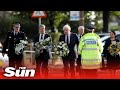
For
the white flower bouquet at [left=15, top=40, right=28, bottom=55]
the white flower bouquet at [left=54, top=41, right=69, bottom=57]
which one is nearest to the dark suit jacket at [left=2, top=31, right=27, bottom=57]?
the white flower bouquet at [left=15, top=40, right=28, bottom=55]

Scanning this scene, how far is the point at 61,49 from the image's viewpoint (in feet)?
25.3

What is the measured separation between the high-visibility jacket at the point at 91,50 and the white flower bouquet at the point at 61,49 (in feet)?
1.39

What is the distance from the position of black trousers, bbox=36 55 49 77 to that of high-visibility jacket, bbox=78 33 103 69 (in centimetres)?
73

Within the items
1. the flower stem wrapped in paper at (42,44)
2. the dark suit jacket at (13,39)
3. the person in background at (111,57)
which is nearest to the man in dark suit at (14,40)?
the dark suit jacket at (13,39)

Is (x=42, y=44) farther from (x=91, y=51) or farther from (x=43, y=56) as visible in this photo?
(x=91, y=51)

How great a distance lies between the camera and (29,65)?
7.41 metres

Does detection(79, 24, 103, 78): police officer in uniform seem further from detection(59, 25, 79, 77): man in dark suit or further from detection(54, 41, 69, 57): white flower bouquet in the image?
detection(59, 25, 79, 77): man in dark suit

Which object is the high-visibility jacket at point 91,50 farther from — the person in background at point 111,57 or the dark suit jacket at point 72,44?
the dark suit jacket at point 72,44
